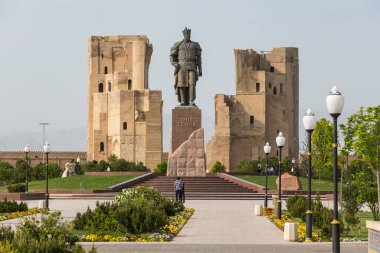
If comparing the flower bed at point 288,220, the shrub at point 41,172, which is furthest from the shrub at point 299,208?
the shrub at point 41,172

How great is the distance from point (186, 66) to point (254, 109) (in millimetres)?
49215

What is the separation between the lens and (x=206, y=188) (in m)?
40.1

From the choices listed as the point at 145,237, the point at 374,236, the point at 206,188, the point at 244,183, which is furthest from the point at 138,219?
the point at 244,183

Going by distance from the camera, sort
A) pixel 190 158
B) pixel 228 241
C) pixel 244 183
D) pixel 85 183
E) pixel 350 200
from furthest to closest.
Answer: pixel 85 183
pixel 244 183
pixel 190 158
pixel 350 200
pixel 228 241

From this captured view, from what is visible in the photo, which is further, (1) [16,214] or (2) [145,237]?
(1) [16,214]

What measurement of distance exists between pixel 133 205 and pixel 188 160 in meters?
22.1

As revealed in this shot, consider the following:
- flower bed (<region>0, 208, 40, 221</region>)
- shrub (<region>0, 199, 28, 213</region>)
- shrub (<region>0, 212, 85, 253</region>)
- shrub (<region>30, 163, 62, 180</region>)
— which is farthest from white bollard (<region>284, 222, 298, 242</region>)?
shrub (<region>30, 163, 62, 180</region>)

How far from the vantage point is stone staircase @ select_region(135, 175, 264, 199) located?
38.0 m

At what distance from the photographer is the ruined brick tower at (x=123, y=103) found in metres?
87.4

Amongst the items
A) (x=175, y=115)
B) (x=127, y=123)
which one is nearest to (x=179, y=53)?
(x=175, y=115)

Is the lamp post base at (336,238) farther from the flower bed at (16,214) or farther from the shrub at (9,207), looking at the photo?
the shrub at (9,207)

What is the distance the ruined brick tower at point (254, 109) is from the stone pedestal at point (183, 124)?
Result: 153ft

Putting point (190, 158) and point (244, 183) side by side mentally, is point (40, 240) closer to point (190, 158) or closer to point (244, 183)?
point (190, 158)

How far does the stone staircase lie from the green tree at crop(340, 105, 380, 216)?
39.5 feet
